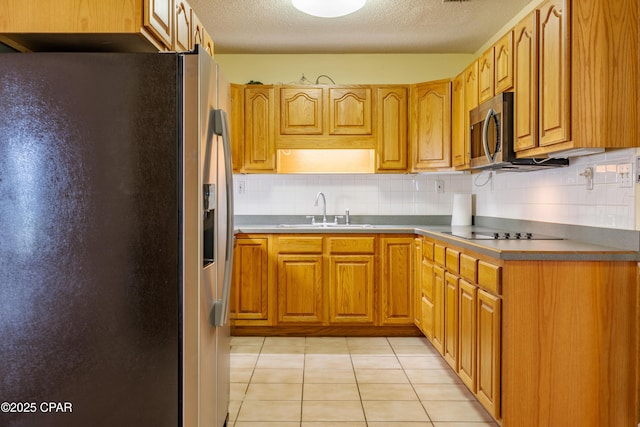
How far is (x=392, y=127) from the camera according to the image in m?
4.31

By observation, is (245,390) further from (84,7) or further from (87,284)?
(84,7)

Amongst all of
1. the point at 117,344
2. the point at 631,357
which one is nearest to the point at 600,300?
the point at 631,357

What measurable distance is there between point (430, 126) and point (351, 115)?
68cm

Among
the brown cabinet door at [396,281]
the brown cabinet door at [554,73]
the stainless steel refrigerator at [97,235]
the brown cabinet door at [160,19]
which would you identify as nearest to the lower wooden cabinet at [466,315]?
the brown cabinet door at [396,281]

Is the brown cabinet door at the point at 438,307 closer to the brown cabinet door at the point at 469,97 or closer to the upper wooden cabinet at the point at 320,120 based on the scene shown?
the brown cabinet door at the point at 469,97

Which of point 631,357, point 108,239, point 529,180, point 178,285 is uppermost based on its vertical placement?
point 529,180

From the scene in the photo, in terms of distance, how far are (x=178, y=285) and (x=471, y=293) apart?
1.59 metres

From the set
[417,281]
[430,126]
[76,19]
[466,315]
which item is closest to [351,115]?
[430,126]

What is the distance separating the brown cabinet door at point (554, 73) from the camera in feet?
7.37

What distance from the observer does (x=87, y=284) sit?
166cm

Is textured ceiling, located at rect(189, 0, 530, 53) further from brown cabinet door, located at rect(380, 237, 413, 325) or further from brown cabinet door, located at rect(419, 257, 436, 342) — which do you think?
brown cabinet door, located at rect(419, 257, 436, 342)

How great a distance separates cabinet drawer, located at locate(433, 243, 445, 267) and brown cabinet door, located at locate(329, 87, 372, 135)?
1.38m

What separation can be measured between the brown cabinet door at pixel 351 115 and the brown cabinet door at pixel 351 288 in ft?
3.65

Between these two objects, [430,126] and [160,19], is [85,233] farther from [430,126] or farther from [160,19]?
[430,126]
